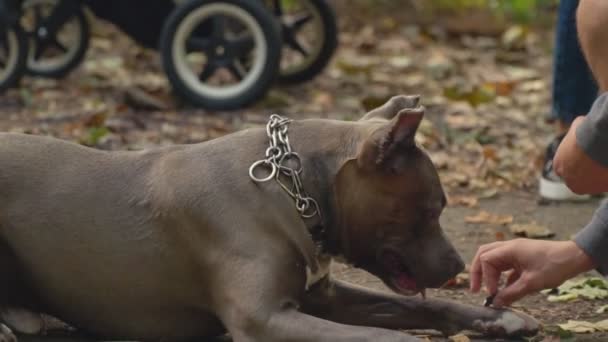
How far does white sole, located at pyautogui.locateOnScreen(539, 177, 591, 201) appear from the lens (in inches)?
204

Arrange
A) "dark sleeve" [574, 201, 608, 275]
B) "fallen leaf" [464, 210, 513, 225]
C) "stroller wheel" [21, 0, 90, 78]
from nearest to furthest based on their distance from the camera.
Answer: "dark sleeve" [574, 201, 608, 275] → "fallen leaf" [464, 210, 513, 225] → "stroller wheel" [21, 0, 90, 78]

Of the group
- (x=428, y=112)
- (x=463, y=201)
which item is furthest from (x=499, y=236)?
(x=428, y=112)

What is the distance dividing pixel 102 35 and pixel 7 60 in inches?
89.4

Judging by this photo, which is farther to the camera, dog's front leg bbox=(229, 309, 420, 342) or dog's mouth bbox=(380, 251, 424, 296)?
→ dog's mouth bbox=(380, 251, 424, 296)

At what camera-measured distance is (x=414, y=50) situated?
900cm

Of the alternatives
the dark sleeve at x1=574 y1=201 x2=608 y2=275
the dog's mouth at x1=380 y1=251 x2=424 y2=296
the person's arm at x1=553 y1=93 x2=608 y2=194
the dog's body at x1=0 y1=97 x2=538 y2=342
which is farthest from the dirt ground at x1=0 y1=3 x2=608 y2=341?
the person's arm at x1=553 y1=93 x2=608 y2=194

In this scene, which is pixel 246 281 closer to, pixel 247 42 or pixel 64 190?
pixel 64 190

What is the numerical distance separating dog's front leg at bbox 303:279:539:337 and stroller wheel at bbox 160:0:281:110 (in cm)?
293

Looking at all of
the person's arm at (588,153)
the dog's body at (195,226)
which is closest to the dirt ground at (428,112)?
the dog's body at (195,226)

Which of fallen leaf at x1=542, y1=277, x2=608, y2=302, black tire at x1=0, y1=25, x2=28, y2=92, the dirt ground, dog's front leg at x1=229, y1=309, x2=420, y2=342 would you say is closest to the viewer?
dog's front leg at x1=229, y1=309, x2=420, y2=342

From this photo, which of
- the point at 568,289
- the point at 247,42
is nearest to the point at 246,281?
the point at 568,289

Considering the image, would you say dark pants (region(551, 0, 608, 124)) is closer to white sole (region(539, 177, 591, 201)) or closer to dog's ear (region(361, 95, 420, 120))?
white sole (region(539, 177, 591, 201))

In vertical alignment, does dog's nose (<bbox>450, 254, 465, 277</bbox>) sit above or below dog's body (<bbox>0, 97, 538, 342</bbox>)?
below

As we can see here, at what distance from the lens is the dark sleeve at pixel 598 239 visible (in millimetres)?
3352
